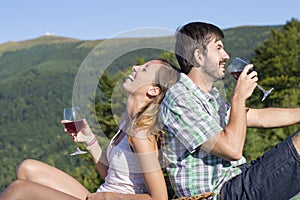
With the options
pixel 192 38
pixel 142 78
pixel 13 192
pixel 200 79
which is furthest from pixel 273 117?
pixel 13 192

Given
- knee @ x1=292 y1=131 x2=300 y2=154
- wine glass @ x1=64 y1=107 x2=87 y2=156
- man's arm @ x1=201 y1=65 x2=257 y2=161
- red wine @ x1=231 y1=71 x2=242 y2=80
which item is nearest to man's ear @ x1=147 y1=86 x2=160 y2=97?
man's arm @ x1=201 y1=65 x2=257 y2=161

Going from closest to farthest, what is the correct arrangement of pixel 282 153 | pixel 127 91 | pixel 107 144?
1. pixel 282 153
2. pixel 127 91
3. pixel 107 144

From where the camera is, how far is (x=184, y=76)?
2.94 m

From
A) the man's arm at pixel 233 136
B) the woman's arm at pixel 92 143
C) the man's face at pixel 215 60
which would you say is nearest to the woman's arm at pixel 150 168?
the man's arm at pixel 233 136

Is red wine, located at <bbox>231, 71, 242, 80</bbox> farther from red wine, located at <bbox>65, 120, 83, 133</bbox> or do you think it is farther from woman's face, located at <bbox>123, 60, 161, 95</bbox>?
red wine, located at <bbox>65, 120, 83, 133</bbox>

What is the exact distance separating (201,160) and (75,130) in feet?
3.13

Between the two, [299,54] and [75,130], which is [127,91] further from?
[299,54]

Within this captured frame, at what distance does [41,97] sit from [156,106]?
140 meters

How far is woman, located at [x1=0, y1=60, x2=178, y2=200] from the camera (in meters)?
2.78

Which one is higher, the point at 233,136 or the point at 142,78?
the point at 142,78

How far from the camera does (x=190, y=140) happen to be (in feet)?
8.95

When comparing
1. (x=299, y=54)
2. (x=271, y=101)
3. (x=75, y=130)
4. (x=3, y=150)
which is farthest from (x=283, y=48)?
(x=3, y=150)

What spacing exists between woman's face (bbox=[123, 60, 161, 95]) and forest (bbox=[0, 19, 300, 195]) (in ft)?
0.34

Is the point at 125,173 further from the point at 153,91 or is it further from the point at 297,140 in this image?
the point at 297,140
